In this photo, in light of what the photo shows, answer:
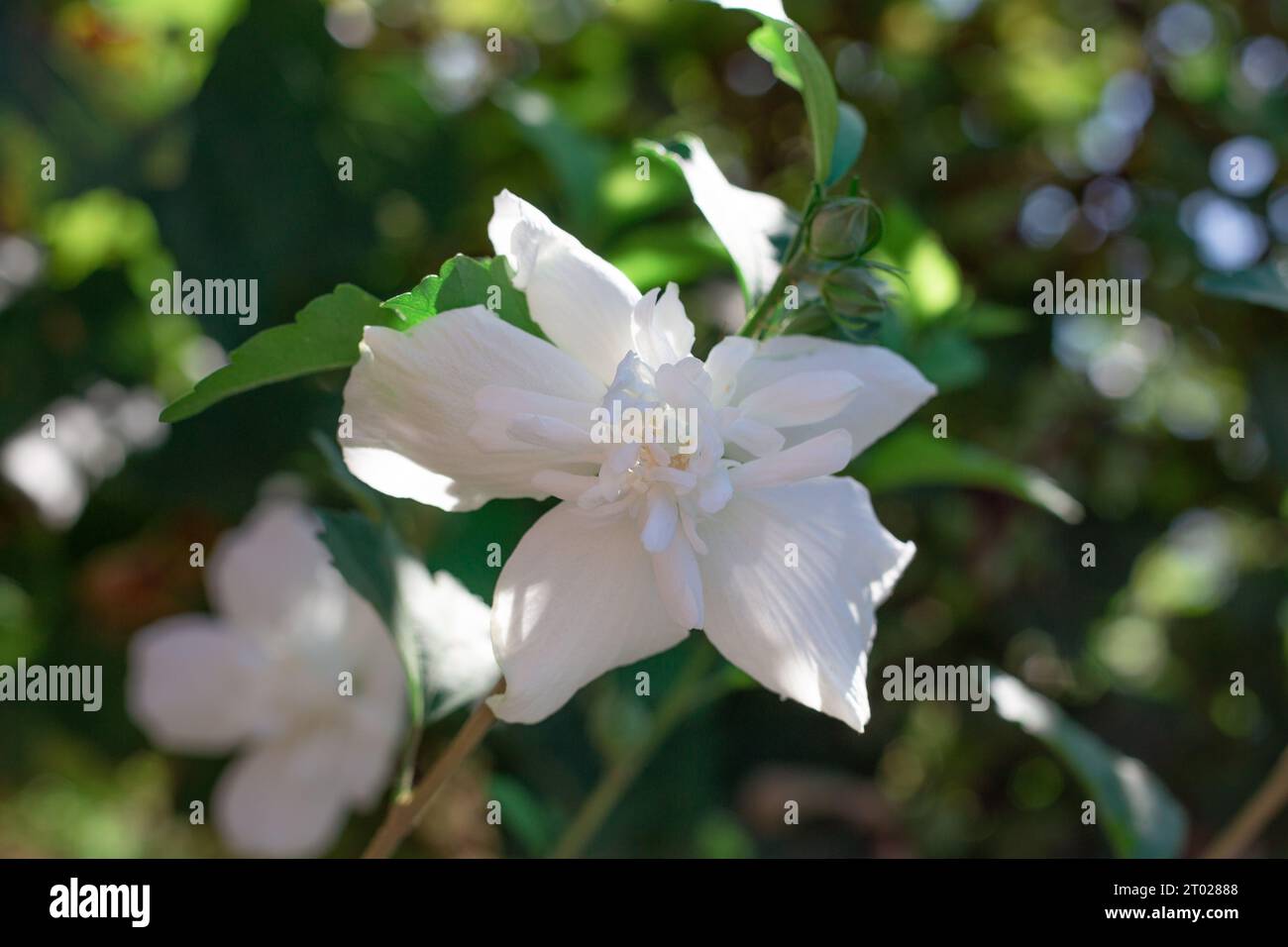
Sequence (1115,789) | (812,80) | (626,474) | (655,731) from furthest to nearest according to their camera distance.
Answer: (655,731) < (1115,789) < (812,80) < (626,474)

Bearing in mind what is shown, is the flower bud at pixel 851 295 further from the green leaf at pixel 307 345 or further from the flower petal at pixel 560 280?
the green leaf at pixel 307 345

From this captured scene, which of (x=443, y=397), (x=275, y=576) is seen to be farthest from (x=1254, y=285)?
(x=275, y=576)

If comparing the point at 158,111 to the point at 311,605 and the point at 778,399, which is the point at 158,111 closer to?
the point at 311,605

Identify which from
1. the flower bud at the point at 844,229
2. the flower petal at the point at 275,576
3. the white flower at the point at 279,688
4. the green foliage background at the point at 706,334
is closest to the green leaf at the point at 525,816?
the green foliage background at the point at 706,334

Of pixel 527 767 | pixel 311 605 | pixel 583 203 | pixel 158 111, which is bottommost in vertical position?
pixel 527 767

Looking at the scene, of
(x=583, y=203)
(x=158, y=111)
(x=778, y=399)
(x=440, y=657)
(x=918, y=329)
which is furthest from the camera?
(x=158, y=111)

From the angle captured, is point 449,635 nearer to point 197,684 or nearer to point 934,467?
point 934,467

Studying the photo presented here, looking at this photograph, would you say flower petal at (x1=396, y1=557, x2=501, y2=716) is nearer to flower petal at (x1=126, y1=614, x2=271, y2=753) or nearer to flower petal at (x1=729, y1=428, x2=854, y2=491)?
flower petal at (x1=729, y1=428, x2=854, y2=491)
